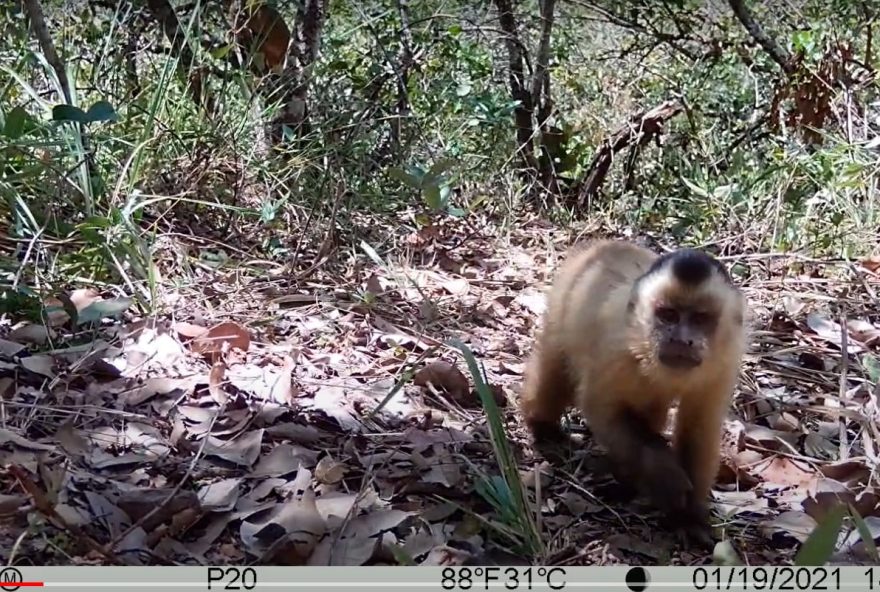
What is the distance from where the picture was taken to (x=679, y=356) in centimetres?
272

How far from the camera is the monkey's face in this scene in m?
2.73

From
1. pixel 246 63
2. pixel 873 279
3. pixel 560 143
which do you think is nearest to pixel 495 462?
pixel 873 279

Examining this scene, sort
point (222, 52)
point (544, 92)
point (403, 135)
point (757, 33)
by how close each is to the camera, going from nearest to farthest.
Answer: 1. point (222, 52)
2. point (403, 135)
3. point (544, 92)
4. point (757, 33)

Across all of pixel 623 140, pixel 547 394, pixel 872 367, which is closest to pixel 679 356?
pixel 547 394

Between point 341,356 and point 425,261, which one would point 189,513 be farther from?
point 425,261

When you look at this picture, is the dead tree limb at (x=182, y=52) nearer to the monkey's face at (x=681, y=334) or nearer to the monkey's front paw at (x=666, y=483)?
the monkey's face at (x=681, y=334)

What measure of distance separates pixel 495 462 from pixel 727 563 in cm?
94

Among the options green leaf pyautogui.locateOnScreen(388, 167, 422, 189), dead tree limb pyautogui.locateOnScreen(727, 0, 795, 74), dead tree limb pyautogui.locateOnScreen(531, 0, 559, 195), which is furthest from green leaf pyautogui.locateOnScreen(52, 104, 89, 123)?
dead tree limb pyautogui.locateOnScreen(727, 0, 795, 74)

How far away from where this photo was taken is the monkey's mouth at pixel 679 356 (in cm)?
272

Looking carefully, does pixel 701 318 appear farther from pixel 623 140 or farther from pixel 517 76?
pixel 517 76

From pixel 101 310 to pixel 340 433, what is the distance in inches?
36.2

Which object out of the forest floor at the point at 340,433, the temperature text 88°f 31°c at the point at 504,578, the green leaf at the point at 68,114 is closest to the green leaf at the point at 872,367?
the forest floor at the point at 340,433

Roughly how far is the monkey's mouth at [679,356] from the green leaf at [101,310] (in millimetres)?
1771

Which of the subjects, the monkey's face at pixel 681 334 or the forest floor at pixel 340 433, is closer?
the forest floor at pixel 340 433
